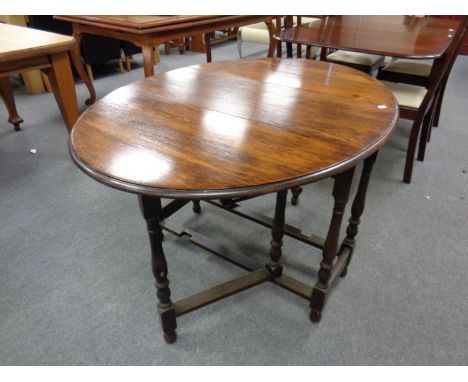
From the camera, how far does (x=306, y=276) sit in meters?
1.43

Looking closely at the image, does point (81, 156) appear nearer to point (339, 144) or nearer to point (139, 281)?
point (339, 144)

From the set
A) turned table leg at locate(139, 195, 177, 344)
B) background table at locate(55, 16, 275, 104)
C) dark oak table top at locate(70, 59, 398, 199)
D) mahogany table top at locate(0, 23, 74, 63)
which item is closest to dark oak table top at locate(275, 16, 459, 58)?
background table at locate(55, 16, 275, 104)

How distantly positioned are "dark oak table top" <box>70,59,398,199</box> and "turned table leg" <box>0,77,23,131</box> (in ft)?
5.95

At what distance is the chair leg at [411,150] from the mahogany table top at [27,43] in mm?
1995

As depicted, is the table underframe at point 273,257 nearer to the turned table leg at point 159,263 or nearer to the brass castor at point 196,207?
the turned table leg at point 159,263

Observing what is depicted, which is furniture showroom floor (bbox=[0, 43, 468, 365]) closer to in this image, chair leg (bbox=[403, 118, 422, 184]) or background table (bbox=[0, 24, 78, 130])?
chair leg (bbox=[403, 118, 422, 184])

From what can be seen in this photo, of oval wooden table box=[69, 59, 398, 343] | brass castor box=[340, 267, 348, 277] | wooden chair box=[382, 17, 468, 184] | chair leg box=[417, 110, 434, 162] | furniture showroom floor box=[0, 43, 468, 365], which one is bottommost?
furniture showroom floor box=[0, 43, 468, 365]

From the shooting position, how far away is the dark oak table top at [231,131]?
0.73m

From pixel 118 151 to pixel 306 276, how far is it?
97 cm

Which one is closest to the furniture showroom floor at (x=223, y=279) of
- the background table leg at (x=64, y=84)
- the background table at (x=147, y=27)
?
the background table leg at (x=64, y=84)

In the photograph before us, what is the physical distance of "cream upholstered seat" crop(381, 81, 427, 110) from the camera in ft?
6.22

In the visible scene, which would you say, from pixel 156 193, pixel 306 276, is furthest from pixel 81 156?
pixel 306 276

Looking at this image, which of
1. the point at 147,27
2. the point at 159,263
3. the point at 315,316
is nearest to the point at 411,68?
the point at 147,27
